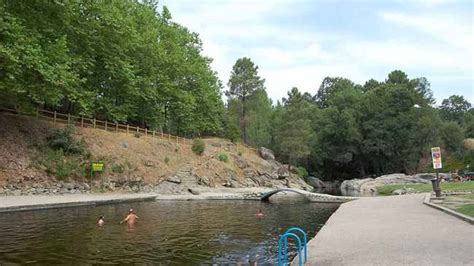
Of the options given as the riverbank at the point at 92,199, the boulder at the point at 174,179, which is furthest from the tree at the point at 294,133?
the boulder at the point at 174,179

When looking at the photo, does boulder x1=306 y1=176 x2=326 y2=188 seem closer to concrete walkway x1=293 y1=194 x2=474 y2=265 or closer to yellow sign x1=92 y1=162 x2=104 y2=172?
yellow sign x1=92 y1=162 x2=104 y2=172

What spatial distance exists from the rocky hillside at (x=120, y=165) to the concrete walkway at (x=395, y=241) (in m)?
23.8

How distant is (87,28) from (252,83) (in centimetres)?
3529

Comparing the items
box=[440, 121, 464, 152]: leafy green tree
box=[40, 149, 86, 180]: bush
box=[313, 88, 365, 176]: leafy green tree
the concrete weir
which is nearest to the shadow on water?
box=[40, 149, 86, 180]: bush

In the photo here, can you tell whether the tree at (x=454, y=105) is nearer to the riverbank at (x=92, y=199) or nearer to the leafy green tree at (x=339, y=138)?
the leafy green tree at (x=339, y=138)

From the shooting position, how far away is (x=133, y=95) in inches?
1785

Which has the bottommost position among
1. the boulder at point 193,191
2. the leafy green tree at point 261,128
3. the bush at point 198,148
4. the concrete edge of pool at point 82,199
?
the concrete edge of pool at point 82,199

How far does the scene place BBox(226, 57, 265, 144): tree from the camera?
69.4 metres

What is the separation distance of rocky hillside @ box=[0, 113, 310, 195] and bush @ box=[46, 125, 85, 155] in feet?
1.54

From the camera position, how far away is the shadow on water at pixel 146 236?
12.5 m

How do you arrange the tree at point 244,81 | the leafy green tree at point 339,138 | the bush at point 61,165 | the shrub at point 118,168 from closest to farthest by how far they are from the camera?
1. the bush at point 61,165
2. the shrub at point 118,168
3. the tree at point 244,81
4. the leafy green tree at point 339,138

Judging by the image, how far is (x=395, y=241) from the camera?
38.5 ft

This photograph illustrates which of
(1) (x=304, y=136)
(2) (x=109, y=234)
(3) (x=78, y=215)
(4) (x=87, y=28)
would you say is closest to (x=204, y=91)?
(1) (x=304, y=136)

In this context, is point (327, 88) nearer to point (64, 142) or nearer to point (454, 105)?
point (454, 105)
